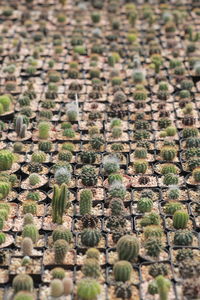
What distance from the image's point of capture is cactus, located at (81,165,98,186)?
35.6 ft

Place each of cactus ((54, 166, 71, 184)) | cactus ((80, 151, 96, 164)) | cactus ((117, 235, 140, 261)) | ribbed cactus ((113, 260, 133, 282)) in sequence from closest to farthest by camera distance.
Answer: ribbed cactus ((113, 260, 133, 282)) < cactus ((117, 235, 140, 261)) < cactus ((54, 166, 71, 184)) < cactus ((80, 151, 96, 164))

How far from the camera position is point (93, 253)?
358 inches

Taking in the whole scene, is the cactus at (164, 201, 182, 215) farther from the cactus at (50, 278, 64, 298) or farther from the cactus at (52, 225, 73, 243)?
the cactus at (50, 278, 64, 298)

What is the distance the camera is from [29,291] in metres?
8.39

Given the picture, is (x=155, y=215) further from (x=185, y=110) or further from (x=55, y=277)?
(x=185, y=110)

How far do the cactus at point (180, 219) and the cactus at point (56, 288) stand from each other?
2.35 m

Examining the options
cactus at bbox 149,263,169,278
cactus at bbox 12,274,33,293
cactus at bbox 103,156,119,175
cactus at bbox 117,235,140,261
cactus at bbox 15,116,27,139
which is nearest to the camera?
cactus at bbox 12,274,33,293

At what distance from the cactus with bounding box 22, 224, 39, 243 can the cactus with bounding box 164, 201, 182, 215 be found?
221cm

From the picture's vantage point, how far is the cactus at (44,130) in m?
12.2

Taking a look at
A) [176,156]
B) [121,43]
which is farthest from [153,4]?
[176,156]

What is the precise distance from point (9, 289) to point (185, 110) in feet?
20.3

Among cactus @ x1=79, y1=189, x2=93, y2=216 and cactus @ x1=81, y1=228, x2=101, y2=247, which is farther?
cactus @ x1=79, y1=189, x2=93, y2=216

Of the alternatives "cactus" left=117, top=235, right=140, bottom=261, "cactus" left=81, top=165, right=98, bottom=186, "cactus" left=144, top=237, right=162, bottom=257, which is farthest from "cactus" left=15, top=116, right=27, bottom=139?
"cactus" left=144, top=237, right=162, bottom=257

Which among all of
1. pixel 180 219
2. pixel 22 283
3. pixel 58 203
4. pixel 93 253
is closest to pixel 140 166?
pixel 180 219
